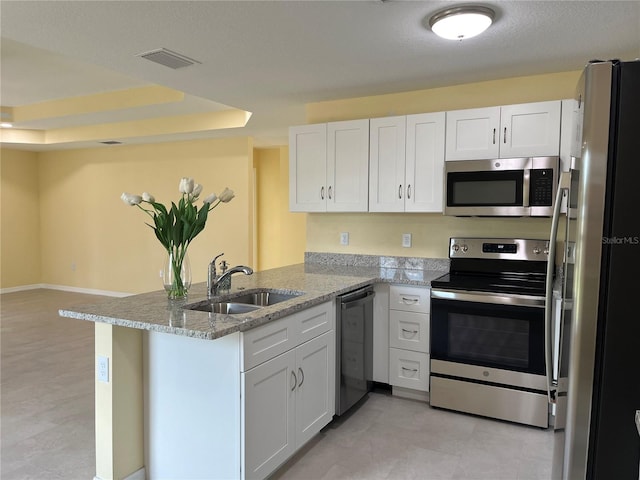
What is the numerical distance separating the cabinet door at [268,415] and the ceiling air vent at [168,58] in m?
1.94

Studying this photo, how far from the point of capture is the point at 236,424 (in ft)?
6.51

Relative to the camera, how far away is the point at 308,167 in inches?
151

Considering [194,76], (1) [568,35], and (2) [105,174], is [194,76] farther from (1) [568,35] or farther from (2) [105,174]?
(2) [105,174]

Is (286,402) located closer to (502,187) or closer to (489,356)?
(489,356)

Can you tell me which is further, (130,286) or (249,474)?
(130,286)

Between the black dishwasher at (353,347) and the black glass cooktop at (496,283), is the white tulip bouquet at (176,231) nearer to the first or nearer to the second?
the black dishwasher at (353,347)

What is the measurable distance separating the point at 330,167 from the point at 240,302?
1533 millimetres

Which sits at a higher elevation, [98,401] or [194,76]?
[194,76]

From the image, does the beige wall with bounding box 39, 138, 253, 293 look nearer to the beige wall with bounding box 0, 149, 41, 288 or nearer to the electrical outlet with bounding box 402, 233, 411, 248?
the beige wall with bounding box 0, 149, 41, 288

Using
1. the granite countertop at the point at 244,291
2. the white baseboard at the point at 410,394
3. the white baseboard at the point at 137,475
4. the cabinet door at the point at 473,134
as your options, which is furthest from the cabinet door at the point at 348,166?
the white baseboard at the point at 137,475

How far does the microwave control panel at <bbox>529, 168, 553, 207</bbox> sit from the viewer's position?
115 inches

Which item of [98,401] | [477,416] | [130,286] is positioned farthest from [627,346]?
[130,286]

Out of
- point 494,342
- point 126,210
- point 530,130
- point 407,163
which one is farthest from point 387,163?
point 126,210

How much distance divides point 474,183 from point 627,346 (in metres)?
1.95
